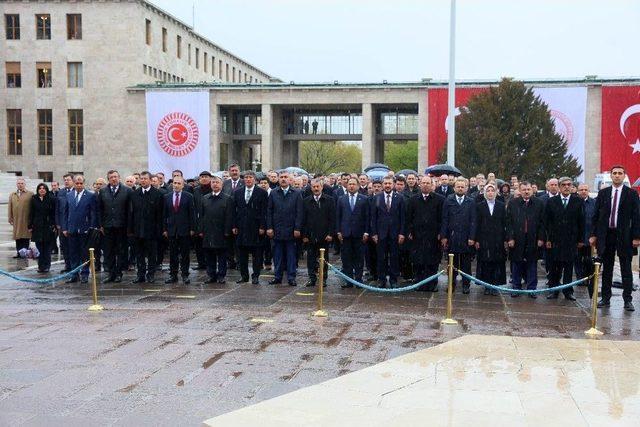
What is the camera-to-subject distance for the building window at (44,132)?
177 ft

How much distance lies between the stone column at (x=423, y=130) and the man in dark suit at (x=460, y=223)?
109 feet

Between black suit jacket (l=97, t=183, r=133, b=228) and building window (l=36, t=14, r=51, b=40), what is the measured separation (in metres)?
44.4

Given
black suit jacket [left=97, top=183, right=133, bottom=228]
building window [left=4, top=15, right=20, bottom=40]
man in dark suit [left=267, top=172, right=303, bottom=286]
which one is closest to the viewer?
man in dark suit [left=267, top=172, right=303, bottom=286]

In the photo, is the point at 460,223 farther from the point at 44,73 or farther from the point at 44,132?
the point at 44,73

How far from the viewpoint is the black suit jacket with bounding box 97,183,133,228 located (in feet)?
45.8

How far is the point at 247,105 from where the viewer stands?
5072 cm

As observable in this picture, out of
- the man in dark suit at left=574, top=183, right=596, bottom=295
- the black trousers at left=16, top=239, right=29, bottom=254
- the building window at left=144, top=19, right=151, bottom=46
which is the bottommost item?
the black trousers at left=16, top=239, right=29, bottom=254

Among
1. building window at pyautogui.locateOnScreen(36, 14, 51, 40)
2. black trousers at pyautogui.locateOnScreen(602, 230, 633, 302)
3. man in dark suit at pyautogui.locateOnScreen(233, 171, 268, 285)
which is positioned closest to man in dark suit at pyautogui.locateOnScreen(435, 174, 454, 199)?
man in dark suit at pyautogui.locateOnScreen(233, 171, 268, 285)

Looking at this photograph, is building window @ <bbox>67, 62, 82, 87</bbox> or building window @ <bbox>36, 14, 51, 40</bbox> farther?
building window @ <bbox>36, 14, 51, 40</bbox>

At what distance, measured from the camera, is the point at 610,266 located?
11773mm

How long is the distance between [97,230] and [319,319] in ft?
19.4

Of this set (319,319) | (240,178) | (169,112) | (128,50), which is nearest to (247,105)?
(169,112)

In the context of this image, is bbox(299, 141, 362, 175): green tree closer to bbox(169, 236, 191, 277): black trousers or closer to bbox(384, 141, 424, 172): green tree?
bbox(384, 141, 424, 172): green tree

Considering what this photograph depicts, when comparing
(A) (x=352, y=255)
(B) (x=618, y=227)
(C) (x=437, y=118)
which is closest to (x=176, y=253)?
(A) (x=352, y=255)
